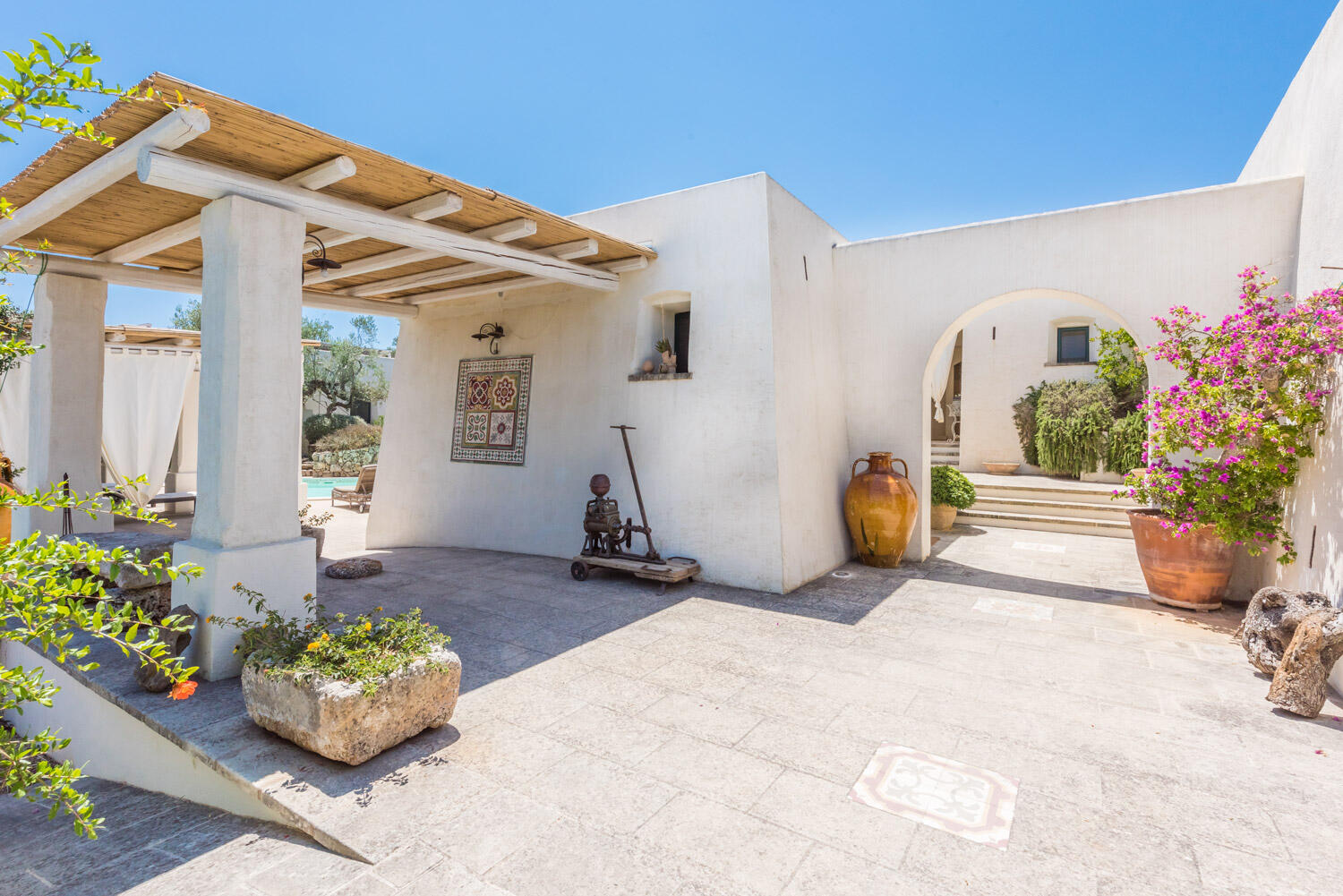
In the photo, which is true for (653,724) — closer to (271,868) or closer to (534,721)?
(534,721)

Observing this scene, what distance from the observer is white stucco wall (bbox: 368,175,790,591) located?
207 inches

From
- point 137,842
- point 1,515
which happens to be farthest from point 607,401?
point 1,515

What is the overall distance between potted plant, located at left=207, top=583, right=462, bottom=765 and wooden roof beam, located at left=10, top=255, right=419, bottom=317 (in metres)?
3.04

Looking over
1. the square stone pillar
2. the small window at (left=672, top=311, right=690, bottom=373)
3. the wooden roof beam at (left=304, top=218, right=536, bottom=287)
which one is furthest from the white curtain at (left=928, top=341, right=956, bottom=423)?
the square stone pillar

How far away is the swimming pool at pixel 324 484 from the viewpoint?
14.1 meters

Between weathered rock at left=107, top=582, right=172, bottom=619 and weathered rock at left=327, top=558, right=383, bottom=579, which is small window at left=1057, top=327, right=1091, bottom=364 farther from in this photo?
weathered rock at left=107, top=582, right=172, bottom=619

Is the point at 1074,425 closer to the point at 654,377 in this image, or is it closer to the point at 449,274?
the point at 654,377

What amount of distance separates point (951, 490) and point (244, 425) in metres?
7.30

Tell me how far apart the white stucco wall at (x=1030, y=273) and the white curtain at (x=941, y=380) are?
7176mm

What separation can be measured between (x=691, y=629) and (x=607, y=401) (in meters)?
2.63

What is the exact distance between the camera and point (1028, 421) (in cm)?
1083

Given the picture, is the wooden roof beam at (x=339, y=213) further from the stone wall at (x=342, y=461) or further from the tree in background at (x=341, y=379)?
the tree in background at (x=341, y=379)

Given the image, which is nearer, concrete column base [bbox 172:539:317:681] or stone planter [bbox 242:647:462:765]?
stone planter [bbox 242:647:462:765]

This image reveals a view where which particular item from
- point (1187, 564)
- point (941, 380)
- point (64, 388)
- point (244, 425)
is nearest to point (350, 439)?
point (64, 388)
